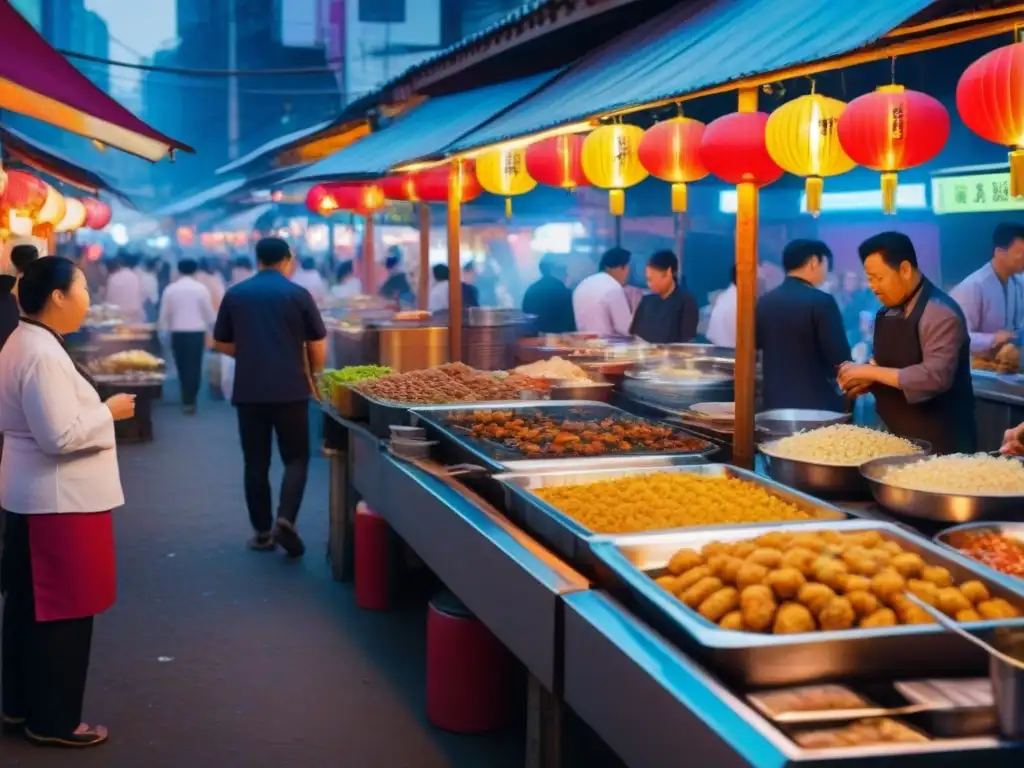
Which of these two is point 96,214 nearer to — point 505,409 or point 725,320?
point 725,320

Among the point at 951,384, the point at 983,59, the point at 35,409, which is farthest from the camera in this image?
the point at 951,384

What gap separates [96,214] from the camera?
20.2 m

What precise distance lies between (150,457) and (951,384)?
9.70 m

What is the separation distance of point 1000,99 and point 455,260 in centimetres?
609

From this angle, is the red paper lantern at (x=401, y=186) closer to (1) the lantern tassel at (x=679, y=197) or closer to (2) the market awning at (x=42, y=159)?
(2) the market awning at (x=42, y=159)

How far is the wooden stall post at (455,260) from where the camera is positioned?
958 cm

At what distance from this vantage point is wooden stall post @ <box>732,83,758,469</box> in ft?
18.2

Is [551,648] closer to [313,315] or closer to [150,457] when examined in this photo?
[313,315]

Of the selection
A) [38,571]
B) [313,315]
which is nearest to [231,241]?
[313,315]

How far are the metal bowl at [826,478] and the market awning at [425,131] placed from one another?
4.09 metres

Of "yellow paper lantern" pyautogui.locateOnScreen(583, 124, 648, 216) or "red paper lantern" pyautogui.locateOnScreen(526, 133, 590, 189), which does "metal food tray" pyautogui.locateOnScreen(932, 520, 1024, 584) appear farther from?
"red paper lantern" pyautogui.locateOnScreen(526, 133, 590, 189)

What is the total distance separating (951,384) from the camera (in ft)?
18.6

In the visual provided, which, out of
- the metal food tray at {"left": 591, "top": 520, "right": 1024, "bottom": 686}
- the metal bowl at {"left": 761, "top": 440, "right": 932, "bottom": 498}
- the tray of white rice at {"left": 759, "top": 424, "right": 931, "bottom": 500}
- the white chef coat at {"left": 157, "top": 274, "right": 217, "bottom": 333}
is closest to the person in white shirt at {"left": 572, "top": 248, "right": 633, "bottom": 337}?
the white chef coat at {"left": 157, "top": 274, "right": 217, "bottom": 333}

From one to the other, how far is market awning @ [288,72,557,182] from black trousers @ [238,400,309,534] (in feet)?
6.46
